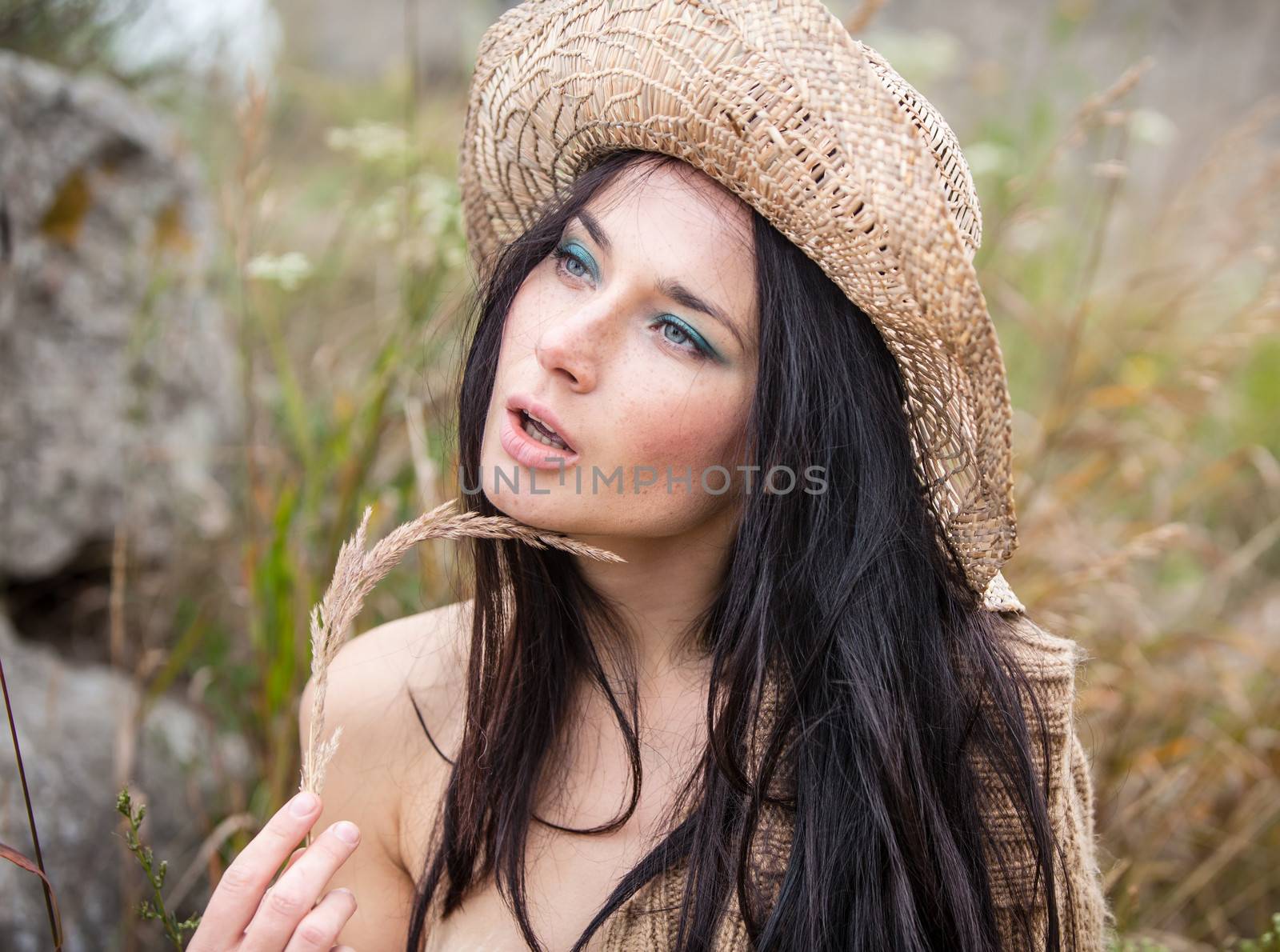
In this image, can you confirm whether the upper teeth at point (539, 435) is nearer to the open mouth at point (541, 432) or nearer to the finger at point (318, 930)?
the open mouth at point (541, 432)

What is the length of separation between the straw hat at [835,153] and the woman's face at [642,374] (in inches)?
3.5

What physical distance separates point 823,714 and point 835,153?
0.84 meters

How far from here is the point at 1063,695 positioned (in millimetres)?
1743

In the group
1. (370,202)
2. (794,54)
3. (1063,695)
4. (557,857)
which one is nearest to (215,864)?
(557,857)

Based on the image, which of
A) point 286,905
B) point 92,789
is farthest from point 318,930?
point 92,789

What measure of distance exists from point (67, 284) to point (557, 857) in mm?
2059

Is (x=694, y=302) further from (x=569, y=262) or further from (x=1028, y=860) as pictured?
(x=1028, y=860)

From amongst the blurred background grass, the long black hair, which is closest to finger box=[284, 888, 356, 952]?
the long black hair

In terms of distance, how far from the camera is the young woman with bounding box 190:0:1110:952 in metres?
1.46

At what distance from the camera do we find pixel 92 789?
7.67 feet

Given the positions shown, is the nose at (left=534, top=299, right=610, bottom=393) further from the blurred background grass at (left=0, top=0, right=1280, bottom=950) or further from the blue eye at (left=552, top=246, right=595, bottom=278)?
the blurred background grass at (left=0, top=0, right=1280, bottom=950)

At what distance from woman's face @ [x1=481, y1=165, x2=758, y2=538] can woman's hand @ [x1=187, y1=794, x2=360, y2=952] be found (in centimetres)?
53

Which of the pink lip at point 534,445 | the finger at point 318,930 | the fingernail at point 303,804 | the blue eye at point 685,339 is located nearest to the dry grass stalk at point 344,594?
the fingernail at point 303,804

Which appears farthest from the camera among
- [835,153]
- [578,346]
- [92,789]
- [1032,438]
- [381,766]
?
[1032,438]
